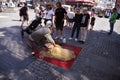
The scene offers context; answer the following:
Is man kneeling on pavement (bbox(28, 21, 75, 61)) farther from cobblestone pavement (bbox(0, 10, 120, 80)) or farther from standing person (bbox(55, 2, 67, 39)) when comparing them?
standing person (bbox(55, 2, 67, 39))

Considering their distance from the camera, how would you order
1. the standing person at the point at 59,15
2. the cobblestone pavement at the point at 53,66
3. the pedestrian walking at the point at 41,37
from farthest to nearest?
the standing person at the point at 59,15 → the pedestrian walking at the point at 41,37 → the cobblestone pavement at the point at 53,66

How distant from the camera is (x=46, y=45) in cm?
673

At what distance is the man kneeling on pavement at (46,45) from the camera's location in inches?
248

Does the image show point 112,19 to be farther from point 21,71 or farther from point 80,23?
point 21,71

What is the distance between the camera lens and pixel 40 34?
246 inches

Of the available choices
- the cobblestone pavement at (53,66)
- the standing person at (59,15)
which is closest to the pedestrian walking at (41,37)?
the cobblestone pavement at (53,66)

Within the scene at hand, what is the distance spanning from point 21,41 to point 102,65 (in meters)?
4.10

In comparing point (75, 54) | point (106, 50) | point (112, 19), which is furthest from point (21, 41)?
point (112, 19)

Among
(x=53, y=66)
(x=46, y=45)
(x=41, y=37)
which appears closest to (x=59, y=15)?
(x=46, y=45)

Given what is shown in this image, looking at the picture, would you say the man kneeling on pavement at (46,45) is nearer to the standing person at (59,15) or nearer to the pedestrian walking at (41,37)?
the pedestrian walking at (41,37)

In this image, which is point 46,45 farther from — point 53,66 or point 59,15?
point 59,15

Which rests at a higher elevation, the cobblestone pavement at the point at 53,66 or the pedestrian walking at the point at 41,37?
the pedestrian walking at the point at 41,37

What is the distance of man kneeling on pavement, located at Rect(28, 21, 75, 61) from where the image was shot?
6.29m

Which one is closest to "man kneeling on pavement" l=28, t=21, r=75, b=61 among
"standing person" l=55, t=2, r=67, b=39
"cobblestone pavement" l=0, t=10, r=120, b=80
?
"cobblestone pavement" l=0, t=10, r=120, b=80
